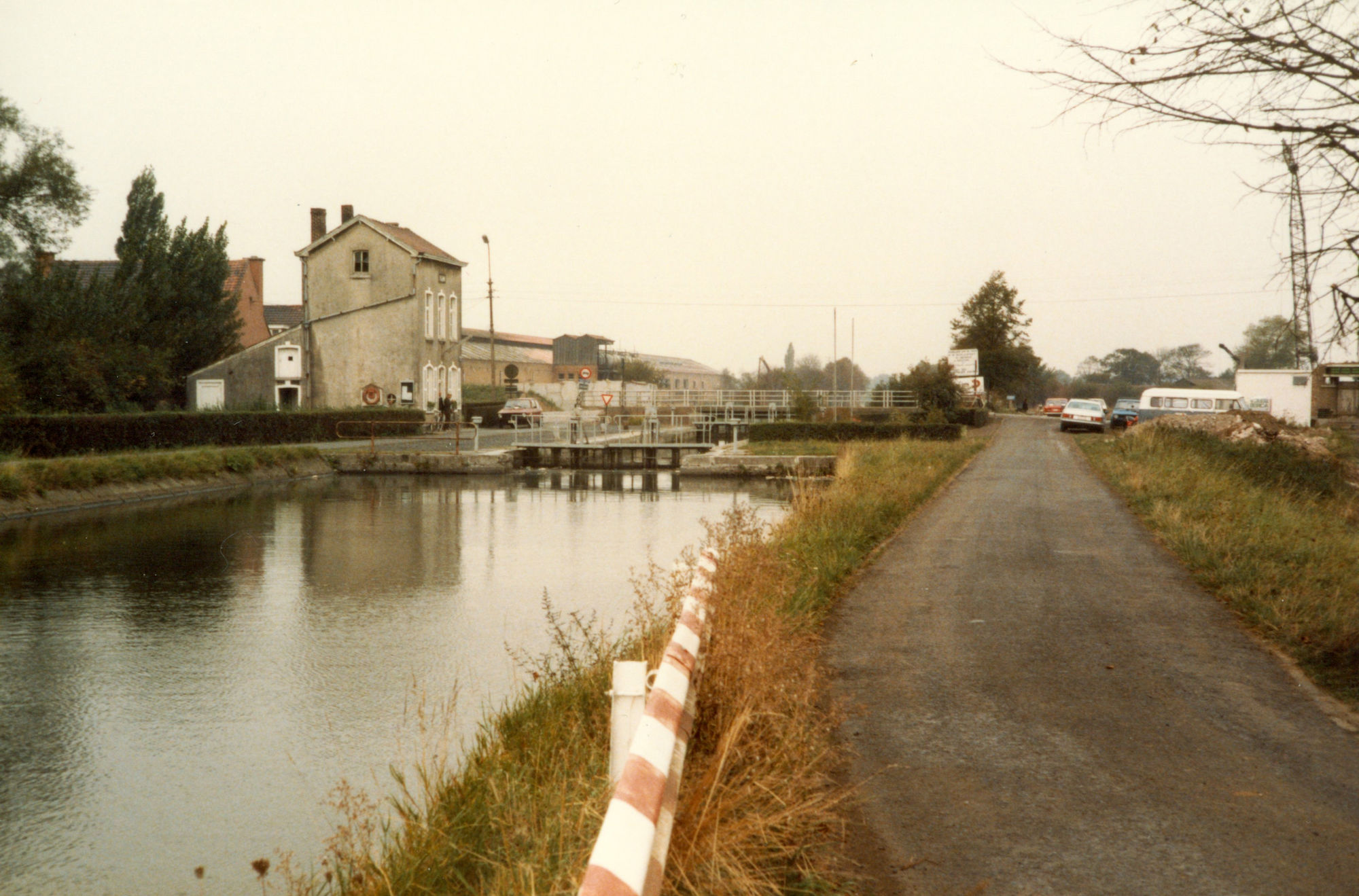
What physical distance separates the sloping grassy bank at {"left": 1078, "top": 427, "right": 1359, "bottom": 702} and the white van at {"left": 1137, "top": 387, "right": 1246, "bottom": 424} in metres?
24.2

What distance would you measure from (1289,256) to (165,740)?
8058 mm

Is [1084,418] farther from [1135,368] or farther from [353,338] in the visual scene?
[1135,368]

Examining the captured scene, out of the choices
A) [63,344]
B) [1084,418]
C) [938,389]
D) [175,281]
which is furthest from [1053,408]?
[63,344]

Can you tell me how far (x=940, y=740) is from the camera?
5.59 m

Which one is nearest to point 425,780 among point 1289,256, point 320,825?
point 320,825

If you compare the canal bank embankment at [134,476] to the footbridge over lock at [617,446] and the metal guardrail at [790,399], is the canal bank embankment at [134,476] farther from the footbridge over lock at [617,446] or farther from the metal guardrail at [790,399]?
the metal guardrail at [790,399]

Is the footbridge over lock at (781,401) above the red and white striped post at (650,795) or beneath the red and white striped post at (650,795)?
above

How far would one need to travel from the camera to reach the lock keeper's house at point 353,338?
1907 inches

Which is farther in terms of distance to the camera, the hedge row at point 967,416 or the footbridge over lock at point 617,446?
the hedge row at point 967,416

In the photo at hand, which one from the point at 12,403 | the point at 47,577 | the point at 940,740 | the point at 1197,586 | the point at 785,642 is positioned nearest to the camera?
the point at 940,740

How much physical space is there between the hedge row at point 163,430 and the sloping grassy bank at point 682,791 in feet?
74.6

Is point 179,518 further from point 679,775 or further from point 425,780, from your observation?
point 679,775

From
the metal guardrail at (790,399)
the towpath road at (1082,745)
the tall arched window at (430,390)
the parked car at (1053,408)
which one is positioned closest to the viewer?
the towpath road at (1082,745)

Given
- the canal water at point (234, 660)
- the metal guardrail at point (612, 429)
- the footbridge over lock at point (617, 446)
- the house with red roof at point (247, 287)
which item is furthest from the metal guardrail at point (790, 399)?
the canal water at point (234, 660)
